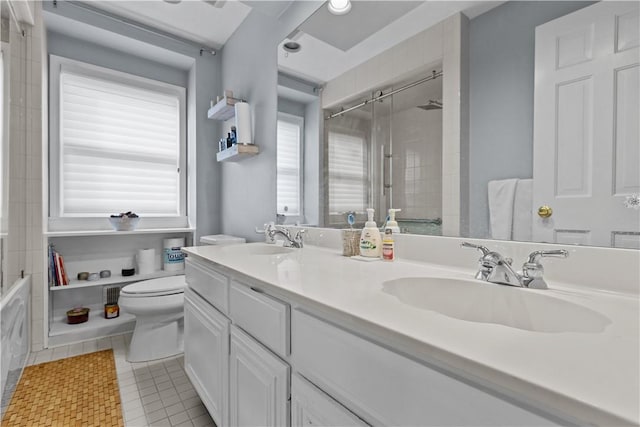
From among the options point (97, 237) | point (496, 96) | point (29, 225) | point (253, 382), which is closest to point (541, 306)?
point (496, 96)

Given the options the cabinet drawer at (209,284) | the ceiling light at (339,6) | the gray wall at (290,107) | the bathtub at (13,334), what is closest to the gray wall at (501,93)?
the ceiling light at (339,6)

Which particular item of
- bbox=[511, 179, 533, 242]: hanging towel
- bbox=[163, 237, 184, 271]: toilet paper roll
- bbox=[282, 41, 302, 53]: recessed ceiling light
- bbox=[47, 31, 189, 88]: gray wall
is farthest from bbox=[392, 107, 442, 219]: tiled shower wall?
bbox=[47, 31, 189, 88]: gray wall

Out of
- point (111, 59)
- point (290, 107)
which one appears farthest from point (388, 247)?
point (111, 59)

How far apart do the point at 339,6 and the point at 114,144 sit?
2266mm

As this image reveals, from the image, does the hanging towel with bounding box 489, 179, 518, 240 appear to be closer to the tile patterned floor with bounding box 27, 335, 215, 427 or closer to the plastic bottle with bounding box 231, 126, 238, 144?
the tile patterned floor with bounding box 27, 335, 215, 427

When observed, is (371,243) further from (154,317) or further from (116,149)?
(116,149)

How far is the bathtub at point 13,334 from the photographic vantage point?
1.48 metres

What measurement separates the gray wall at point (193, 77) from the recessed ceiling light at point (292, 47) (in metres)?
1.26

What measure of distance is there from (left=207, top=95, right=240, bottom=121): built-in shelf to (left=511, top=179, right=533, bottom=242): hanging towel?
2.19 metres

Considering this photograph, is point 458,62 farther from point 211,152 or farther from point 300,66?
point 211,152

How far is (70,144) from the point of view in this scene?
260 centimetres

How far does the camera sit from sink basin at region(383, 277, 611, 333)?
680 millimetres

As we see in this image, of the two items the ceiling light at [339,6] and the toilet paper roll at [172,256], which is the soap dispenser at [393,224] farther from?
the toilet paper roll at [172,256]

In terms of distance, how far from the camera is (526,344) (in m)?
0.47
